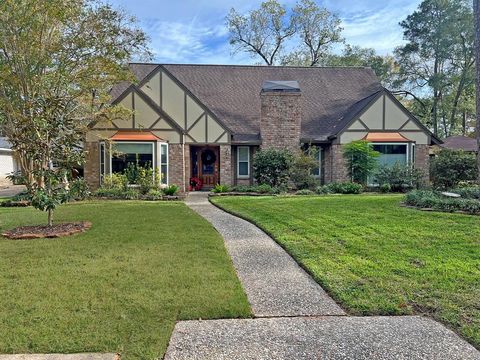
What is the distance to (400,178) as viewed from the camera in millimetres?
16172

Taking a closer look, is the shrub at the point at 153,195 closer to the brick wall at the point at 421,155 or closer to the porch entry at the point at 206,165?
the porch entry at the point at 206,165

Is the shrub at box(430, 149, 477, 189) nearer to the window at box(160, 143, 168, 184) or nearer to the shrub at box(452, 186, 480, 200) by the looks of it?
the shrub at box(452, 186, 480, 200)

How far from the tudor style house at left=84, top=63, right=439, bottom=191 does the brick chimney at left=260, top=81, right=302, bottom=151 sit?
5 cm

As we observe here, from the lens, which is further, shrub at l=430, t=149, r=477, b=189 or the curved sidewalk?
shrub at l=430, t=149, r=477, b=189

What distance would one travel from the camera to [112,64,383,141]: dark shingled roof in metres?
19.9

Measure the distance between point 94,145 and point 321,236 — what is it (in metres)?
13.3

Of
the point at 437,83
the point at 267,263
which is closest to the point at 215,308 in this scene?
the point at 267,263

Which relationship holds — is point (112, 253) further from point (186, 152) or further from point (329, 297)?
point (186, 152)

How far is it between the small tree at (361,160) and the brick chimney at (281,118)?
8.94 feet

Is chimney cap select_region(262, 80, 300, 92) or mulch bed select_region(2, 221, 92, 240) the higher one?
chimney cap select_region(262, 80, 300, 92)

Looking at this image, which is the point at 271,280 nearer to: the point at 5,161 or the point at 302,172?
the point at 302,172

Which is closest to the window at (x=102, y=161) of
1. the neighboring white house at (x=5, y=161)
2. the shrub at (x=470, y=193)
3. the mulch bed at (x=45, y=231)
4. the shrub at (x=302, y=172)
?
the mulch bed at (x=45, y=231)

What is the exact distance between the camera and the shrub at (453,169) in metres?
14.1

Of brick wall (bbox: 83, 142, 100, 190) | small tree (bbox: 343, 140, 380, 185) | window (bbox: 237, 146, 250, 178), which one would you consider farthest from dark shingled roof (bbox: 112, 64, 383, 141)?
brick wall (bbox: 83, 142, 100, 190)
